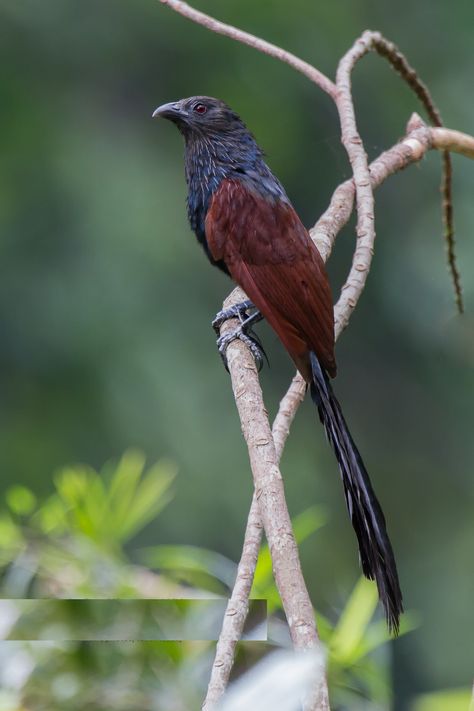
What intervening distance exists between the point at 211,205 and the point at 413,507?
3.79 meters

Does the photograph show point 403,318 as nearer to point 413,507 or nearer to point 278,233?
point 413,507

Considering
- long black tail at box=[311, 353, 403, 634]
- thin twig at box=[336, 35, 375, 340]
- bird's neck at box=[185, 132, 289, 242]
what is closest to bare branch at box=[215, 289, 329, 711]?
long black tail at box=[311, 353, 403, 634]

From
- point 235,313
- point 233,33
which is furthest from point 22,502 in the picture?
point 233,33

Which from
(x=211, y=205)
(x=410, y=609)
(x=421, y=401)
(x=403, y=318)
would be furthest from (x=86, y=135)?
(x=211, y=205)

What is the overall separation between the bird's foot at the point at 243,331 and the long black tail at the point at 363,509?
77mm

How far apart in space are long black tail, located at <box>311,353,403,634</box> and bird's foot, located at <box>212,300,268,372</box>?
0.08 meters

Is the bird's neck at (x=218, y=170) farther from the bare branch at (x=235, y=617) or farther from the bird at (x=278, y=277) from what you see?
the bare branch at (x=235, y=617)

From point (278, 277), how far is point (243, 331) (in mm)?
85

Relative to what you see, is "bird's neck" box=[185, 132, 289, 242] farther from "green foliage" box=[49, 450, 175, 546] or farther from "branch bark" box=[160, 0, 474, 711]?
"green foliage" box=[49, 450, 175, 546]

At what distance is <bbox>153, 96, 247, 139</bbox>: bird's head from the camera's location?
152cm

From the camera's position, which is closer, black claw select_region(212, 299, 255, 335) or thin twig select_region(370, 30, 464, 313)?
black claw select_region(212, 299, 255, 335)

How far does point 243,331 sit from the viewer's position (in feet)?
3.74

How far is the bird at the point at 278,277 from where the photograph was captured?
96 centimetres

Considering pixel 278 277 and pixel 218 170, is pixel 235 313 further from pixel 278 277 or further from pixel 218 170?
pixel 218 170
